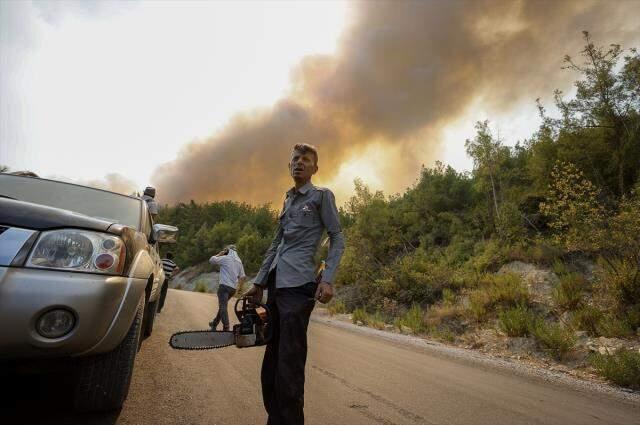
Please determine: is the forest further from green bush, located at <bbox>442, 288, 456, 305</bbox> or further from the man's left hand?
the man's left hand

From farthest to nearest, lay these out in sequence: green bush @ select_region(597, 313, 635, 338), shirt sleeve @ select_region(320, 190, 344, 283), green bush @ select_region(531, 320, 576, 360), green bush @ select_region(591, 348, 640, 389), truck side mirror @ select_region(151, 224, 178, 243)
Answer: green bush @ select_region(597, 313, 635, 338), green bush @ select_region(531, 320, 576, 360), green bush @ select_region(591, 348, 640, 389), truck side mirror @ select_region(151, 224, 178, 243), shirt sleeve @ select_region(320, 190, 344, 283)

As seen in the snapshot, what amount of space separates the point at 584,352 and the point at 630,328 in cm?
189

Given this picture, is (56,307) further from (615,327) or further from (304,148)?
(615,327)

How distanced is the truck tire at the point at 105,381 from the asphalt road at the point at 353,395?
3.8 inches

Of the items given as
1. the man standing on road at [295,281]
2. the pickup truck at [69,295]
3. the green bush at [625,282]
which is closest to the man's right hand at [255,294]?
the man standing on road at [295,281]

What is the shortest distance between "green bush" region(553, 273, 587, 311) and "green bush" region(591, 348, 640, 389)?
5.08m

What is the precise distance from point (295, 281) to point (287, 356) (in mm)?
458

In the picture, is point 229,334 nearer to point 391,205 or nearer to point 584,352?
point 584,352

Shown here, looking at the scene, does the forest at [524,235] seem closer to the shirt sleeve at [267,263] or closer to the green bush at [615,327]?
the green bush at [615,327]

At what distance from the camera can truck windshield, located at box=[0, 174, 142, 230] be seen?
3.58 m

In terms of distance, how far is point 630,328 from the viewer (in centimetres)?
915

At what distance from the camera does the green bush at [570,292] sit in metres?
11.6

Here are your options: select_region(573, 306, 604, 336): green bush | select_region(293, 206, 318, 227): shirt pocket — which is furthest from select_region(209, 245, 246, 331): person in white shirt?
select_region(573, 306, 604, 336): green bush

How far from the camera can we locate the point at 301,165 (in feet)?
9.07
